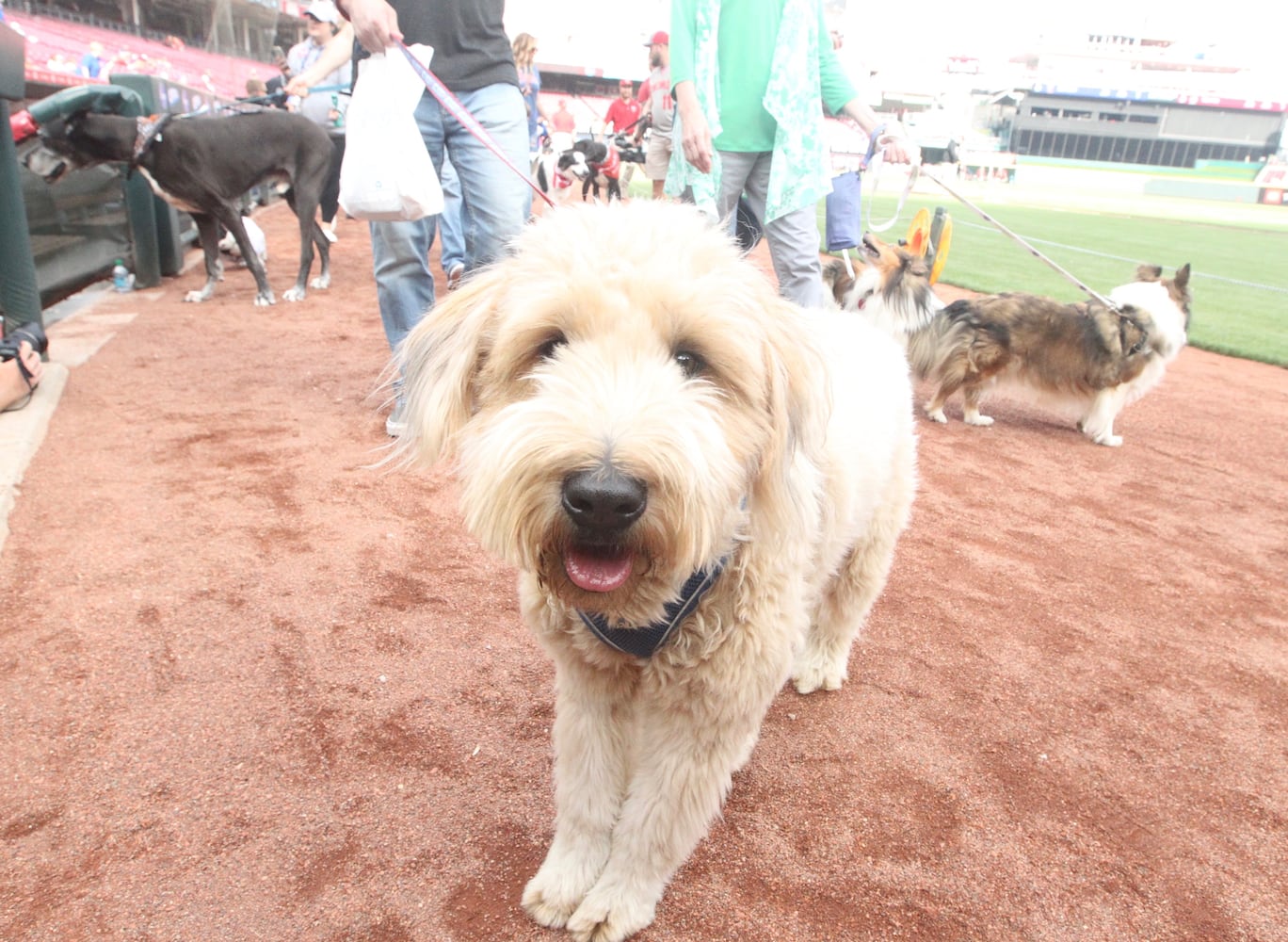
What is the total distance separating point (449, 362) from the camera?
171cm

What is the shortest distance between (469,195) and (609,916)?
3522 mm

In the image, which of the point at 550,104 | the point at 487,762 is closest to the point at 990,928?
the point at 487,762

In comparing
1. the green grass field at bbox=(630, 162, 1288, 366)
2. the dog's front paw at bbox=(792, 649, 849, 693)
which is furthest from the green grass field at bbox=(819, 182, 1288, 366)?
the dog's front paw at bbox=(792, 649, 849, 693)

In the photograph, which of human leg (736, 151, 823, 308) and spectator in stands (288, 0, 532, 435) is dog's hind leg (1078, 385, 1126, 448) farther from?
spectator in stands (288, 0, 532, 435)

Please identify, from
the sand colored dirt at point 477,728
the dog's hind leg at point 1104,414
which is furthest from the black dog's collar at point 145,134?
the dog's hind leg at point 1104,414

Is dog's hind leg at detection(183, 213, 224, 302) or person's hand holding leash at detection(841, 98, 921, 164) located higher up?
person's hand holding leash at detection(841, 98, 921, 164)

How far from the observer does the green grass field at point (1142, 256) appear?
10664 mm

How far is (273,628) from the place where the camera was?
9.54 ft

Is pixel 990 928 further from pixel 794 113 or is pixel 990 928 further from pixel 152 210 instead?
pixel 152 210

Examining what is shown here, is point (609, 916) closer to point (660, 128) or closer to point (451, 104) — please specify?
point (451, 104)

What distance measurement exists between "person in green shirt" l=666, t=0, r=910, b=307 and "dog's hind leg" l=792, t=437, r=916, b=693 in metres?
1.65

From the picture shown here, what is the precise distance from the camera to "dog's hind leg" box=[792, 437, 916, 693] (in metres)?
2.68

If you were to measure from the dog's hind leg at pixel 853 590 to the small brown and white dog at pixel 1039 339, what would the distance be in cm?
381

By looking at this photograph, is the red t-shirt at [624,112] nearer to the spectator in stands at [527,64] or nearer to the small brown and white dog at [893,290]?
the spectator in stands at [527,64]
